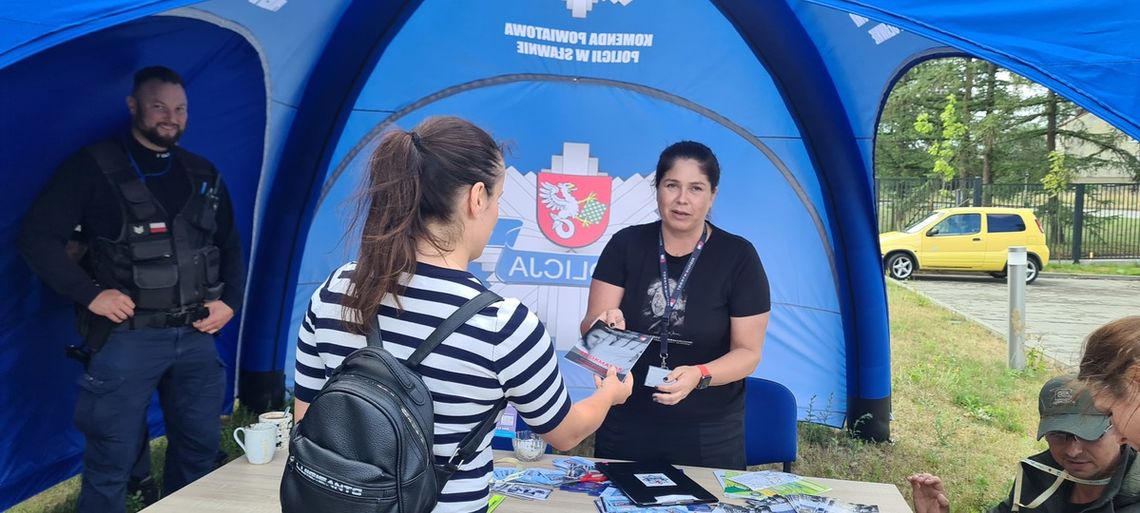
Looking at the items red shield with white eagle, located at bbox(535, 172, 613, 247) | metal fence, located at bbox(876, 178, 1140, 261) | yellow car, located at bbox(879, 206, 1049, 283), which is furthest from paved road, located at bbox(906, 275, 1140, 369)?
red shield with white eagle, located at bbox(535, 172, 613, 247)

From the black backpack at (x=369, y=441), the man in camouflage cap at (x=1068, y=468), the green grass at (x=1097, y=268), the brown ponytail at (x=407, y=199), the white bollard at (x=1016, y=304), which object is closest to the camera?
the black backpack at (x=369, y=441)

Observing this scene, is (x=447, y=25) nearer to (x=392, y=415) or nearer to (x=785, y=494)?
(x=785, y=494)

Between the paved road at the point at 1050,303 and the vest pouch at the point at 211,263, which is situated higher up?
the vest pouch at the point at 211,263

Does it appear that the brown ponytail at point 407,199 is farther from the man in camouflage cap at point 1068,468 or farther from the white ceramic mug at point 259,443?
the man in camouflage cap at point 1068,468

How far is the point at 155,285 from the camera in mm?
2934

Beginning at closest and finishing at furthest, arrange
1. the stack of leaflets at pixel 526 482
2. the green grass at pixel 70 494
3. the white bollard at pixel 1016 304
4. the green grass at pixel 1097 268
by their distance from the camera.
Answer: the stack of leaflets at pixel 526 482 < the green grass at pixel 70 494 < the white bollard at pixel 1016 304 < the green grass at pixel 1097 268

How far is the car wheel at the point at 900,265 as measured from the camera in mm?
12828

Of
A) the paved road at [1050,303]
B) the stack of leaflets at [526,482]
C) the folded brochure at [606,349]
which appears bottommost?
the paved road at [1050,303]

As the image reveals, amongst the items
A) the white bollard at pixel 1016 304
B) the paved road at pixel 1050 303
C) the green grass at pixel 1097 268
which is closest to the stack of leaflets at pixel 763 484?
the white bollard at pixel 1016 304

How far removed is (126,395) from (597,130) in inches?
104

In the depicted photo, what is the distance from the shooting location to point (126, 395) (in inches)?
114

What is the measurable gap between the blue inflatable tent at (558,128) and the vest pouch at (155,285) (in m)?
0.62

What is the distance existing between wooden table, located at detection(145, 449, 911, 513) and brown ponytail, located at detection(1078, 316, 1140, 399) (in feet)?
2.22

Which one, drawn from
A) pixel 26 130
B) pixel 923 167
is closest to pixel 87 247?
pixel 26 130
